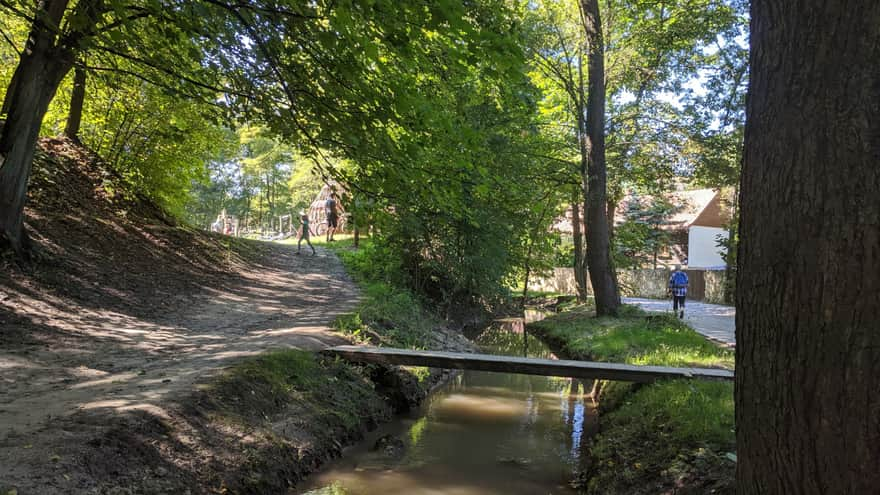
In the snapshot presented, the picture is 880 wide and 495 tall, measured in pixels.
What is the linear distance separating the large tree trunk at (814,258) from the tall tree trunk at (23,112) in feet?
31.4

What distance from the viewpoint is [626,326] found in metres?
14.0

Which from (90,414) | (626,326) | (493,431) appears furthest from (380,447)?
(626,326)

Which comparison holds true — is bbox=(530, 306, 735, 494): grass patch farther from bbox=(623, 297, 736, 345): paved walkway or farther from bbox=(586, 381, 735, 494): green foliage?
bbox=(623, 297, 736, 345): paved walkway

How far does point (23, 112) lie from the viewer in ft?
28.8

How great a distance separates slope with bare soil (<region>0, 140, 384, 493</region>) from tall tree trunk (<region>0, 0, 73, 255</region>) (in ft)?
2.54

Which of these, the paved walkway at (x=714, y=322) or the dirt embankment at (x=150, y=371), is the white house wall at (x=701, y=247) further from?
the dirt embankment at (x=150, y=371)

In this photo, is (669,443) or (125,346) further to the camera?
(125,346)

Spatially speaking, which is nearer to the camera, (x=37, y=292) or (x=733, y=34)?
(x=37, y=292)

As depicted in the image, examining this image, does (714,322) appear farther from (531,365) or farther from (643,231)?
(643,231)

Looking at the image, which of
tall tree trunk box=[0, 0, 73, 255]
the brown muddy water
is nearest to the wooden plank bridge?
the brown muddy water

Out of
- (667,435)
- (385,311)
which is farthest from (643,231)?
(667,435)

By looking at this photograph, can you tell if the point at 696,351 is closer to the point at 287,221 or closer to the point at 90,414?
the point at 90,414

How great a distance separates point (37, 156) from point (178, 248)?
387 cm

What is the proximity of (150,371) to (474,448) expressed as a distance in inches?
156
